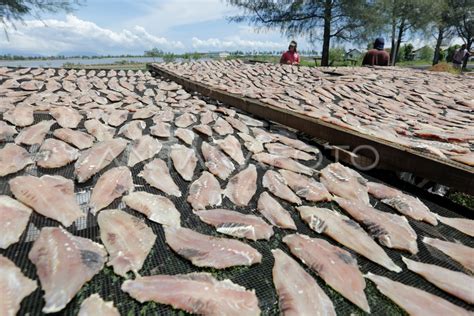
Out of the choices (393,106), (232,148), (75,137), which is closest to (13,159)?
(75,137)

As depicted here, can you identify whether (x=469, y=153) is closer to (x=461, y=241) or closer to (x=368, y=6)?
(x=461, y=241)

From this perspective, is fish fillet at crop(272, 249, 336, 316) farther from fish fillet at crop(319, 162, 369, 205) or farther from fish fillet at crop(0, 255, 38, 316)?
fish fillet at crop(0, 255, 38, 316)

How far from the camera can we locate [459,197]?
12.8ft

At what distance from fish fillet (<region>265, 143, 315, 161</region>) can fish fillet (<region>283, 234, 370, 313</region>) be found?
896 mm

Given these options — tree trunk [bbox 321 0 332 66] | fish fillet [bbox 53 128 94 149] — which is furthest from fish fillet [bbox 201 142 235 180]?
tree trunk [bbox 321 0 332 66]

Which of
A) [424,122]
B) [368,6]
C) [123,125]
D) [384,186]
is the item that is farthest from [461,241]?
[368,6]

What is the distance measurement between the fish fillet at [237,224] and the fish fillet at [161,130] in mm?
1080

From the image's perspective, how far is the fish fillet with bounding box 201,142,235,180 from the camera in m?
1.85

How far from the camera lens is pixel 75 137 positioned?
6.86ft

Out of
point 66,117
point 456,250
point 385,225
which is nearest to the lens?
point 456,250

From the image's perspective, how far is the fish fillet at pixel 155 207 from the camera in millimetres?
1396

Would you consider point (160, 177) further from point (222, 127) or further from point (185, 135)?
point (222, 127)

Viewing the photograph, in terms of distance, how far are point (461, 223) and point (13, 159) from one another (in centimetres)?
259

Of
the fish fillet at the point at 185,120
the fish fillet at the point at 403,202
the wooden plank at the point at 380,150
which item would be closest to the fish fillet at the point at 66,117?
the fish fillet at the point at 185,120
